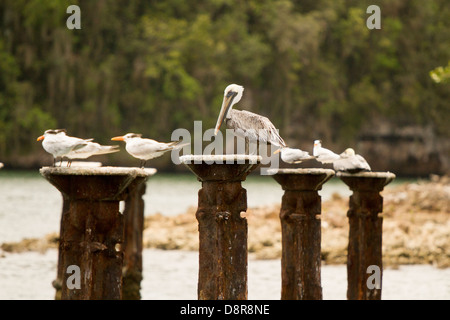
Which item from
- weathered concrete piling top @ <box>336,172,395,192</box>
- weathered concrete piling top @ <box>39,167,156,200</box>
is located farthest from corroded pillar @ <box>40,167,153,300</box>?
weathered concrete piling top @ <box>336,172,395,192</box>

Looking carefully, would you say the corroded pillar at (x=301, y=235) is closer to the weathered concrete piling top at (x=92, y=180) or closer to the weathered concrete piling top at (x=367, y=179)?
the weathered concrete piling top at (x=367, y=179)

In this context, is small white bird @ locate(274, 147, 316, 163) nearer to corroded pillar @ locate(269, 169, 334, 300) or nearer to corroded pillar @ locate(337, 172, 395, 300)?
corroded pillar @ locate(269, 169, 334, 300)

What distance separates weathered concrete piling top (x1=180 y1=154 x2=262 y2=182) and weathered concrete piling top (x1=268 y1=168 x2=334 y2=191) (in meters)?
1.90

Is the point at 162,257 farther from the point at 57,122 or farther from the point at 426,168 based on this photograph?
the point at 426,168

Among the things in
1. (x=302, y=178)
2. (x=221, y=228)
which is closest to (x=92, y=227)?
(x=221, y=228)

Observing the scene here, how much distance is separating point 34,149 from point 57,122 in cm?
192

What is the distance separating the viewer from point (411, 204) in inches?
813

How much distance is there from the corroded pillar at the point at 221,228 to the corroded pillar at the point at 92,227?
515mm

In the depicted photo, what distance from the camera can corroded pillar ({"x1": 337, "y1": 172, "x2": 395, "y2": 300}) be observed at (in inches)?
330

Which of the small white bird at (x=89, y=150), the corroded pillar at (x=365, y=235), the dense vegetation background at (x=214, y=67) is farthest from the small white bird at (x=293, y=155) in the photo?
the dense vegetation background at (x=214, y=67)

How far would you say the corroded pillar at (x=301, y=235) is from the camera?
7781mm

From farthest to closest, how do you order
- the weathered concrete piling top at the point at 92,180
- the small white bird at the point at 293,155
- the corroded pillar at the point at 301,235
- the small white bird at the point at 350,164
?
the small white bird at the point at 350,164, the small white bird at the point at 293,155, the corroded pillar at the point at 301,235, the weathered concrete piling top at the point at 92,180

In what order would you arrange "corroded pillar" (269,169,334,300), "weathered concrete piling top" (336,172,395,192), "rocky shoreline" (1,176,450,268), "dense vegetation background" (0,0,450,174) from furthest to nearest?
1. "dense vegetation background" (0,0,450,174)
2. "rocky shoreline" (1,176,450,268)
3. "weathered concrete piling top" (336,172,395,192)
4. "corroded pillar" (269,169,334,300)

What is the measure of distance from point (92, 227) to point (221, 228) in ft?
2.87
